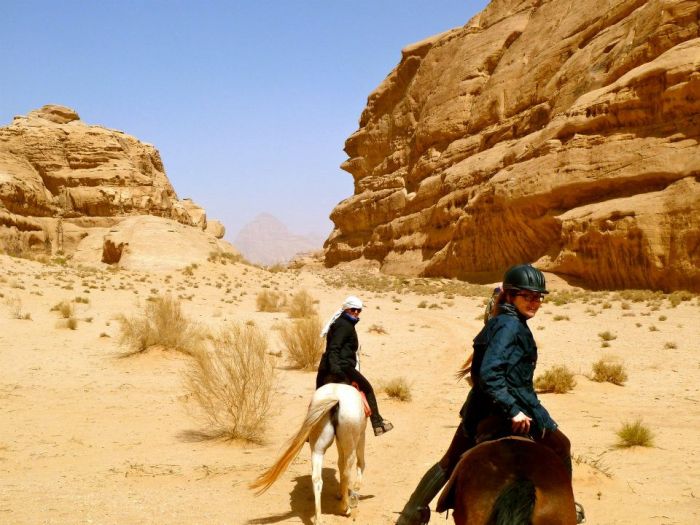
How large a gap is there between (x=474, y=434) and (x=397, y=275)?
41.1m

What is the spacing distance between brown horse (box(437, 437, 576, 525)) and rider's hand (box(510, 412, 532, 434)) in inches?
2.5

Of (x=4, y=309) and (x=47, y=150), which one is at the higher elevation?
(x=47, y=150)

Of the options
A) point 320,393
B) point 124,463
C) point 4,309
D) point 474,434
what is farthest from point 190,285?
point 474,434

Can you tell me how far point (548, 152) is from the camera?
30.1 meters

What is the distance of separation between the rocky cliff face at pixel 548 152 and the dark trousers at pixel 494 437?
2265 centimetres

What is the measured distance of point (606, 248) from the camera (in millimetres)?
25266

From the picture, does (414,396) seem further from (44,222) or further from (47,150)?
(47,150)

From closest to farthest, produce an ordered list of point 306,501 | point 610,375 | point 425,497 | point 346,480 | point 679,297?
1. point 425,497
2. point 346,480
3. point 306,501
4. point 610,375
5. point 679,297

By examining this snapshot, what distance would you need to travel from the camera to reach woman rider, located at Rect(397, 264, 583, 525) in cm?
283

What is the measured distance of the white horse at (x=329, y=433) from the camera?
4508mm

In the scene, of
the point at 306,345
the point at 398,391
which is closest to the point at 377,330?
the point at 306,345

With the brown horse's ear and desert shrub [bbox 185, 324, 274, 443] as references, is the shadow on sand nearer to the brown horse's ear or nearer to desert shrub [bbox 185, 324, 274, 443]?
desert shrub [bbox 185, 324, 274, 443]

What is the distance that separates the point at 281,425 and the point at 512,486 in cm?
A: 602

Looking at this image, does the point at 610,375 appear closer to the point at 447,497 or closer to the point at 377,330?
the point at 377,330
